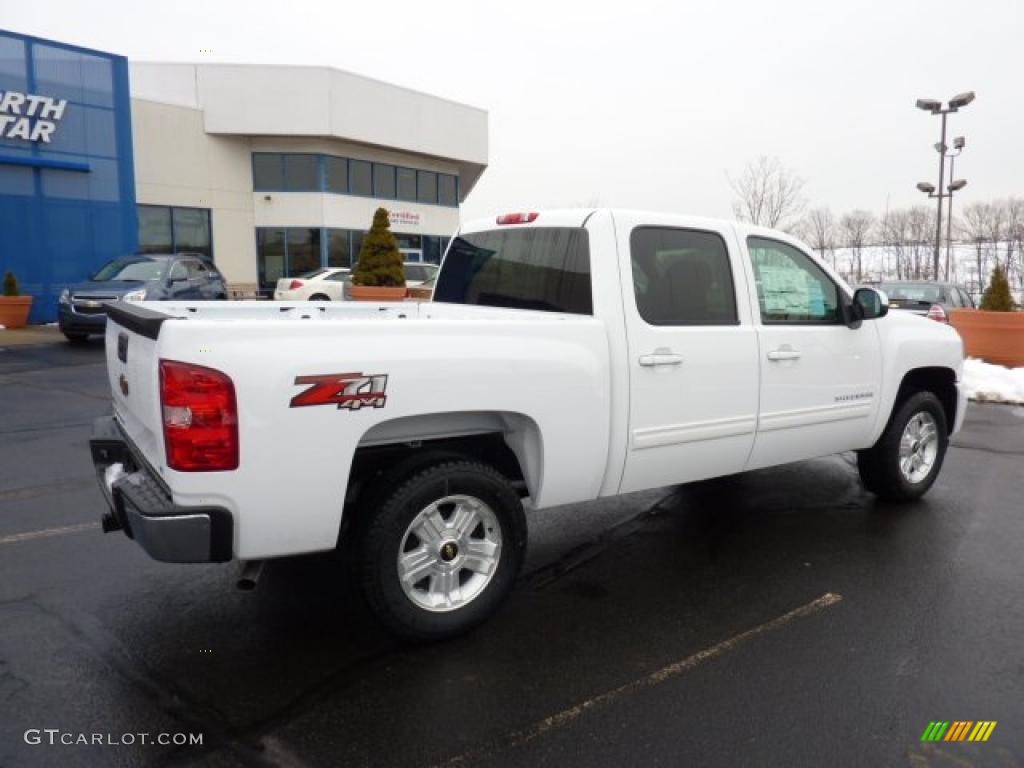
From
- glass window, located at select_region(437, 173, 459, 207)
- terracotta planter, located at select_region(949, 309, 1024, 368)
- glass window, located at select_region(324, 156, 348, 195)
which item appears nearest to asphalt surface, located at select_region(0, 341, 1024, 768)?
terracotta planter, located at select_region(949, 309, 1024, 368)

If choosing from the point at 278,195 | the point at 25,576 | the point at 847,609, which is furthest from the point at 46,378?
the point at 278,195

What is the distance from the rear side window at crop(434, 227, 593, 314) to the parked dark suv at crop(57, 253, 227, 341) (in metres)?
11.2

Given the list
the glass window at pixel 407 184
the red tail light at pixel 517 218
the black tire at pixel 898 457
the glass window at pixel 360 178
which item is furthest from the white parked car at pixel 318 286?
the black tire at pixel 898 457

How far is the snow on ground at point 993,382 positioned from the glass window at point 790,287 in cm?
668

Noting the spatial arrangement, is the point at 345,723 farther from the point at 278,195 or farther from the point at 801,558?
the point at 278,195

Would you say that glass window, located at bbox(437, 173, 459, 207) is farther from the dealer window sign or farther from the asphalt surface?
the asphalt surface

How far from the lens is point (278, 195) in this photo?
30641 millimetres

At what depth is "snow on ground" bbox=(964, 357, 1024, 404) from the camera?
10.7 meters

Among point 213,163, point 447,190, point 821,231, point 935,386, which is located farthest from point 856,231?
point 935,386

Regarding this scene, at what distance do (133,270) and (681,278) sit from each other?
14469 mm

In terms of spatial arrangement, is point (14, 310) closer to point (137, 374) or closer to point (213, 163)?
point (213, 163)

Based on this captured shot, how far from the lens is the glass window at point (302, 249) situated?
102 ft

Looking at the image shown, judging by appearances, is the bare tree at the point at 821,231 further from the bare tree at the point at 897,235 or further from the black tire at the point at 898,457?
the black tire at the point at 898,457

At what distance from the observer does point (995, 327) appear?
499 inches
